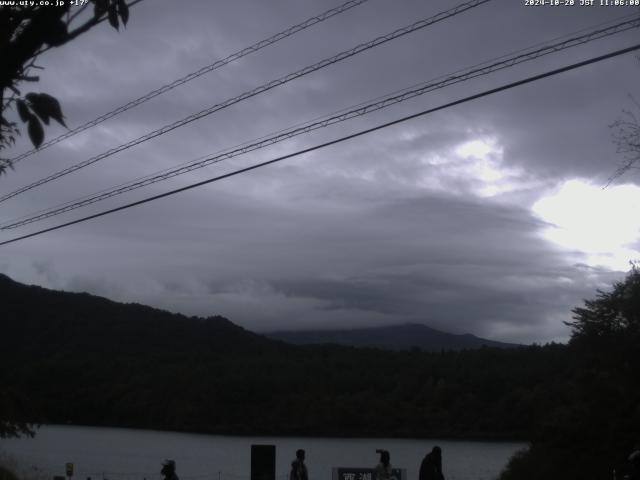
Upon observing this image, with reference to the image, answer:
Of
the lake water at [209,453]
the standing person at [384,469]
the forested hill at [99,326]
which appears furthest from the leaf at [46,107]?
the forested hill at [99,326]

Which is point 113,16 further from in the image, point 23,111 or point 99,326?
point 99,326

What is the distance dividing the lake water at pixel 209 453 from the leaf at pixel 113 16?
36394 mm

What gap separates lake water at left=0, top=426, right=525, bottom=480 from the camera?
4601 centimetres

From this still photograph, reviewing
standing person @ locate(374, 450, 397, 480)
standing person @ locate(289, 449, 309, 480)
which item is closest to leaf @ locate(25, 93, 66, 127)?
standing person @ locate(374, 450, 397, 480)

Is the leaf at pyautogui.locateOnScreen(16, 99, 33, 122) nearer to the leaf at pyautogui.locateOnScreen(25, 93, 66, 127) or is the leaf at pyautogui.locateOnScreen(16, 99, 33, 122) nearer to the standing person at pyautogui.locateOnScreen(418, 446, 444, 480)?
the leaf at pyautogui.locateOnScreen(25, 93, 66, 127)

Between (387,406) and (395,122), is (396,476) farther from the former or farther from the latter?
(387,406)

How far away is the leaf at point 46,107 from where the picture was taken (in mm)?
4078

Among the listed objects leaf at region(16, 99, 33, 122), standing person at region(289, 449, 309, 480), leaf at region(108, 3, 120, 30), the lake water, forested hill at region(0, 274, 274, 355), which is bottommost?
the lake water

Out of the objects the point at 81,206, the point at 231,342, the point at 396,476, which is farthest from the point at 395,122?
the point at 231,342

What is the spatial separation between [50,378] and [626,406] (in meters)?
58.5

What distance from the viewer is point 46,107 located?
409 centimetres

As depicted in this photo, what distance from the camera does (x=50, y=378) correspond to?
237 ft

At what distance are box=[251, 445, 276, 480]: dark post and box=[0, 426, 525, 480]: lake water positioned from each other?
23393 millimetres

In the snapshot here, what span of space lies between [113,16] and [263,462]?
1349cm
